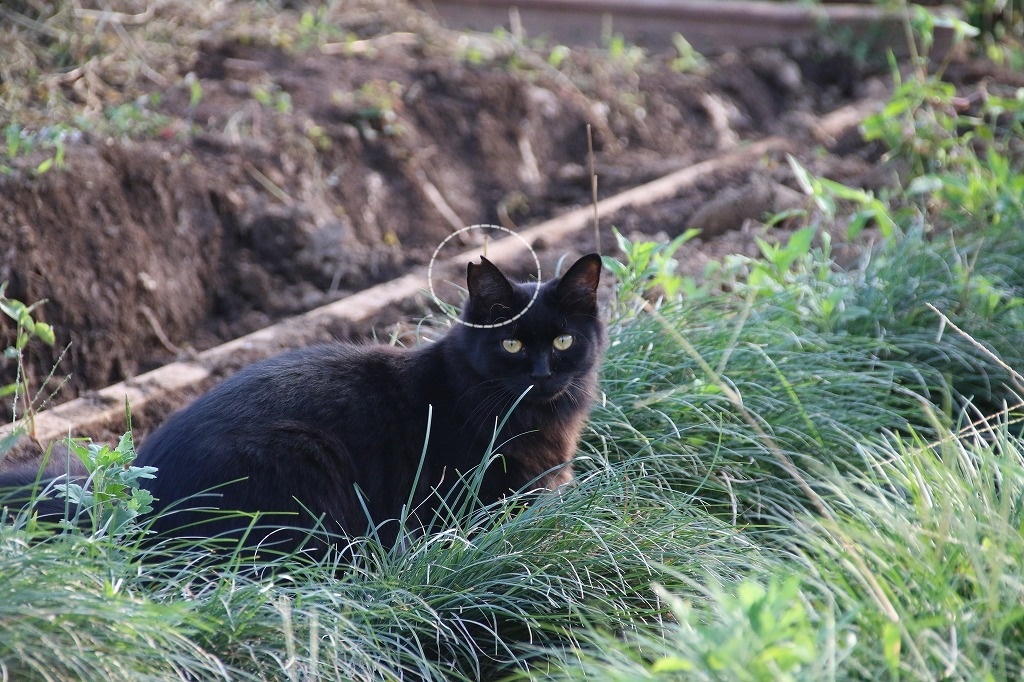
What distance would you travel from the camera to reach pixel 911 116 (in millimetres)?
4742

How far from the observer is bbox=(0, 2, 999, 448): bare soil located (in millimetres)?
3496

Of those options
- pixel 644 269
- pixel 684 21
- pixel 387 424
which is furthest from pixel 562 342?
pixel 684 21

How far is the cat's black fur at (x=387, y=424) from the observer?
226 centimetres

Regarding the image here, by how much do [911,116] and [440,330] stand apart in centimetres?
293

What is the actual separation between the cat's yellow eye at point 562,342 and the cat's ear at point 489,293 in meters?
0.14

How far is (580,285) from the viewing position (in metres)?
2.57

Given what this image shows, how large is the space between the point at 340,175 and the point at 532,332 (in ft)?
7.36

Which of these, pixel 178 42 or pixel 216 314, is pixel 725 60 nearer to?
pixel 178 42

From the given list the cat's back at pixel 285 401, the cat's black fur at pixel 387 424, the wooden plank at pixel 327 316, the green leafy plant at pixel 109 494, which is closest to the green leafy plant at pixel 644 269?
the cat's black fur at pixel 387 424

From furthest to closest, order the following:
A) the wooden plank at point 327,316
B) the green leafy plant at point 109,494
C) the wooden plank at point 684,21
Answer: the wooden plank at point 684,21
the wooden plank at point 327,316
the green leafy plant at point 109,494

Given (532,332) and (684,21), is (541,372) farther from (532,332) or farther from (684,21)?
(684,21)

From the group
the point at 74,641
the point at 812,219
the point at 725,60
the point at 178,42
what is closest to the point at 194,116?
the point at 178,42

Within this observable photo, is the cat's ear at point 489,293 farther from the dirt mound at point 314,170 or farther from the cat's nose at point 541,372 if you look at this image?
the dirt mound at point 314,170

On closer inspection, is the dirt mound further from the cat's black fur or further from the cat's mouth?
the cat's mouth
